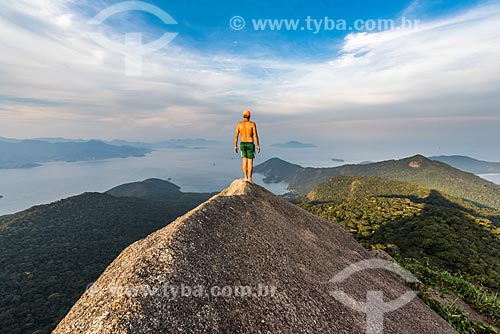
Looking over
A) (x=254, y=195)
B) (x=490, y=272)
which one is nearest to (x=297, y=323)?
(x=254, y=195)

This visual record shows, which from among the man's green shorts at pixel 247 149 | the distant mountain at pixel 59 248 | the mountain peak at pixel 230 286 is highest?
the man's green shorts at pixel 247 149

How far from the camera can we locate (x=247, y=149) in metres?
11.9

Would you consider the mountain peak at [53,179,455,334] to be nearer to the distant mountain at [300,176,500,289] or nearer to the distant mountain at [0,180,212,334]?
the distant mountain at [300,176,500,289]

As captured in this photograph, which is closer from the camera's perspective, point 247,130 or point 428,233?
point 247,130

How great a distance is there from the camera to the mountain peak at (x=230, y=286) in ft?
14.9

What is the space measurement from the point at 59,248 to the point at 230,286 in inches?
3890

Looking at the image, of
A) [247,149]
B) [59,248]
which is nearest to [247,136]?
[247,149]

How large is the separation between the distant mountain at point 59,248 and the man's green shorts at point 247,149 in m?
58.4

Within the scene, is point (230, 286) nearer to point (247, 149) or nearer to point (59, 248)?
point (247, 149)

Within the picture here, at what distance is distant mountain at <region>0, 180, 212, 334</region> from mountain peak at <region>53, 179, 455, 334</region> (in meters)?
58.8

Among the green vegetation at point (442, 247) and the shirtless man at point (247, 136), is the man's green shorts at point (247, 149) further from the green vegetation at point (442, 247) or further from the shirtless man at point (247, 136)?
the green vegetation at point (442, 247)
